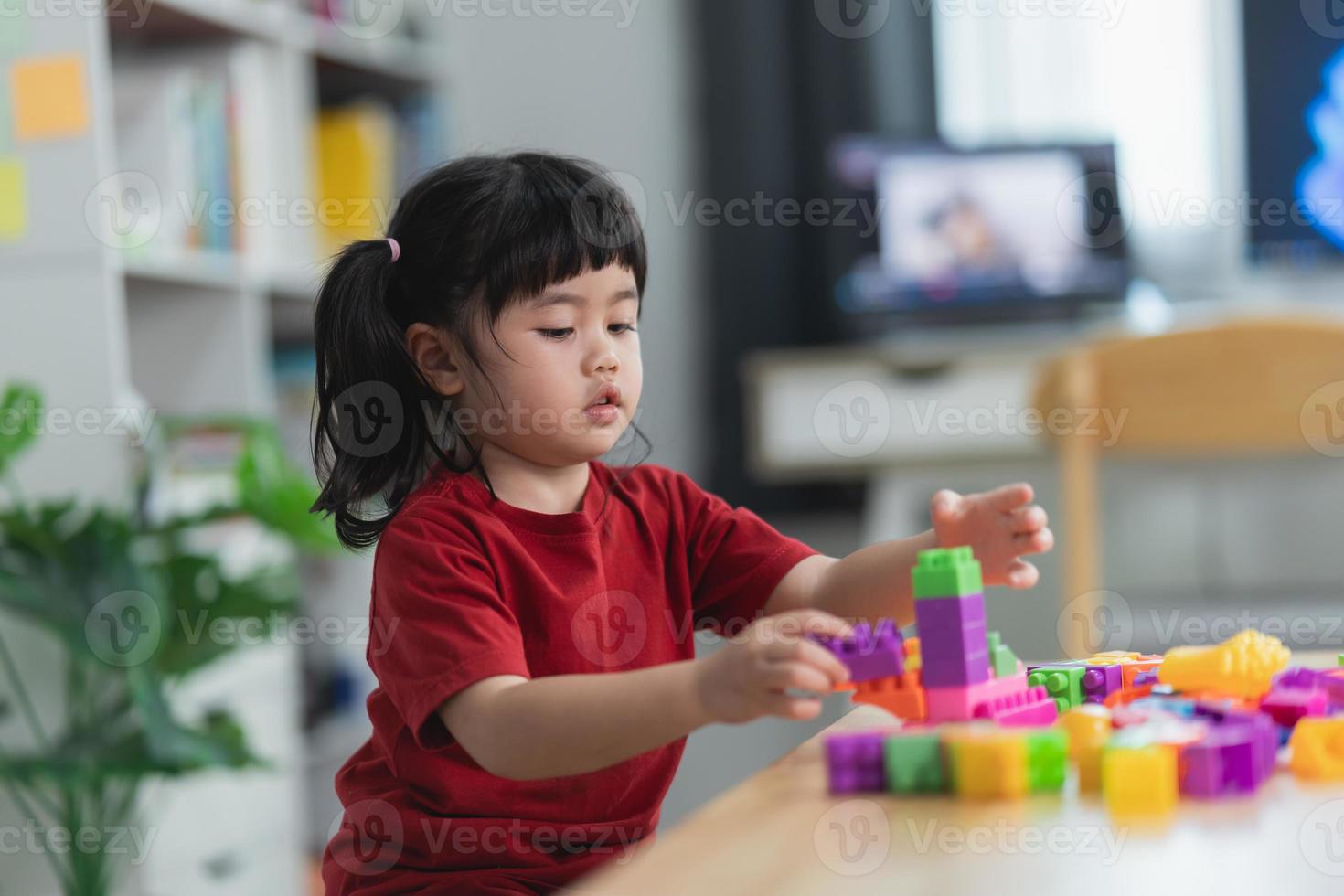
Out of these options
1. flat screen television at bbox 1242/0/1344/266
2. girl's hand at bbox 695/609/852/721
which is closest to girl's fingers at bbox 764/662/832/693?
girl's hand at bbox 695/609/852/721

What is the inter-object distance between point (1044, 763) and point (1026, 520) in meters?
0.29

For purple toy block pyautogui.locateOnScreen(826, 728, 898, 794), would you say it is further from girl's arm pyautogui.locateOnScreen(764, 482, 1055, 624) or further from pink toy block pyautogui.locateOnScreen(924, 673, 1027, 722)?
girl's arm pyautogui.locateOnScreen(764, 482, 1055, 624)

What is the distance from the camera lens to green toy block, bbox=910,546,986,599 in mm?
668

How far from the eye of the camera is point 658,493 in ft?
3.35

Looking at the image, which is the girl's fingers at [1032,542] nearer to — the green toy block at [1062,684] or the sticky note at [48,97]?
the green toy block at [1062,684]

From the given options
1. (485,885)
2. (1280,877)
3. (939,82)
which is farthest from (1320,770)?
(939,82)

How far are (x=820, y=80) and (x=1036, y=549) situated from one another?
1.98 metres

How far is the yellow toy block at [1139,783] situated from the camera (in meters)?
0.53

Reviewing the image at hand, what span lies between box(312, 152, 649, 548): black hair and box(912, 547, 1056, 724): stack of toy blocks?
35 centimetres

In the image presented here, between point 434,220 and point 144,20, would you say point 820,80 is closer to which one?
point 144,20

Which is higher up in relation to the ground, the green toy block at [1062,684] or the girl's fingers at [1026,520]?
the girl's fingers at [1026,520]

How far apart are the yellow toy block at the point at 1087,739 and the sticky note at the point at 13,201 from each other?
4.93 ft

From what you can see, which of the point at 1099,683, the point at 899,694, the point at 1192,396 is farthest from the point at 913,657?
the point at 1192,396

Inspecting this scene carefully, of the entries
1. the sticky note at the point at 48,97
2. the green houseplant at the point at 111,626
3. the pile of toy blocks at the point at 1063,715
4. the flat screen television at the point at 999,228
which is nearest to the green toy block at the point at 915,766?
the pile of toy blocks at the point at 1063,715
